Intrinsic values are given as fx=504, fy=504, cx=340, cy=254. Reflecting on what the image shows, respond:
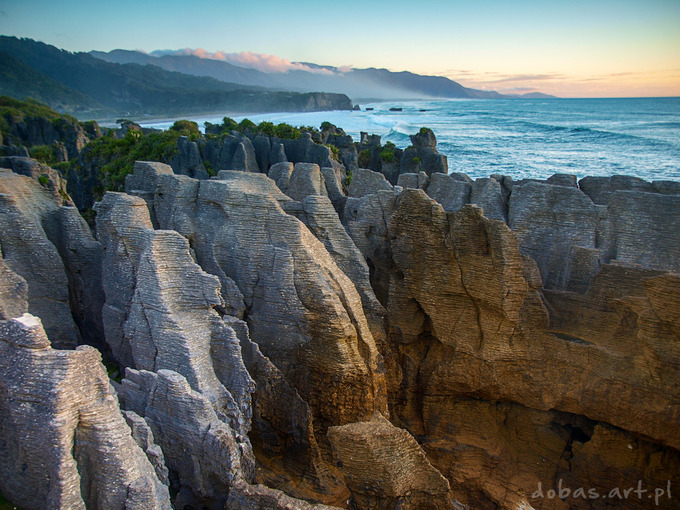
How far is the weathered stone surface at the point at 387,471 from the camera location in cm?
884

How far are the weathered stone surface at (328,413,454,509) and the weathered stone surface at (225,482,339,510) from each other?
1110 millimetres

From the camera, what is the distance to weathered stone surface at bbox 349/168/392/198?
16.7 meters

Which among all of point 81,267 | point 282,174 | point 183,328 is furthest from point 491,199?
point 81,267

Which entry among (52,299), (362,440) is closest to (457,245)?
(362,440)

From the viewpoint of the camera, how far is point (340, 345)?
10.3 m

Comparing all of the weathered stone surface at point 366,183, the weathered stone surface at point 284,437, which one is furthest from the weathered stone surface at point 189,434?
the weathered stone surface at point 366,183

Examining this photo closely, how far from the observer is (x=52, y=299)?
11.0 metres

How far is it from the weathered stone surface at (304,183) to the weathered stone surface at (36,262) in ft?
21.5

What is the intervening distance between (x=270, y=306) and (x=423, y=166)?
1007 inches

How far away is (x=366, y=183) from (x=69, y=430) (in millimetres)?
12011

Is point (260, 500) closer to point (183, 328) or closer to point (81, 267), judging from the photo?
point (183, 328)

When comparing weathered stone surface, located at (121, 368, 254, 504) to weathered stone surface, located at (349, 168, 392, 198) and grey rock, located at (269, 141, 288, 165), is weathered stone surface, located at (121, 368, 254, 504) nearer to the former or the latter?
weathered stone surface, located at (349, 168, 392, 198)

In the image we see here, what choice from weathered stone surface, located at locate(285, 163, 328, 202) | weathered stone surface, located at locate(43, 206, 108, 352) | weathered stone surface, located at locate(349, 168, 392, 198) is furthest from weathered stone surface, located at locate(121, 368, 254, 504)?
weathered stone surface, located at locate(349, 168, 392, 198)

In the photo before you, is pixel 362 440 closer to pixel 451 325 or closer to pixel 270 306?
pixel 270 306
